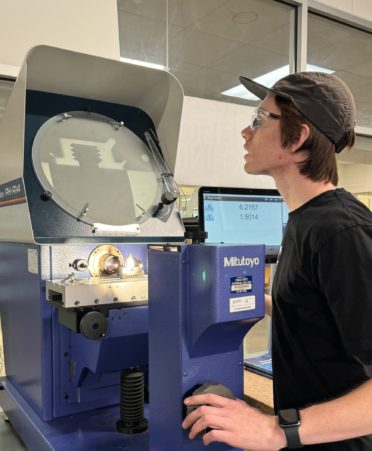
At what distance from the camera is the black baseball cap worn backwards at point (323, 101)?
0.95 metres

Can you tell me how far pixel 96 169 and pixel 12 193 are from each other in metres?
0.29

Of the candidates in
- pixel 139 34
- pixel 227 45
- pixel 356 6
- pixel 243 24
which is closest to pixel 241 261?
pixel 139 34

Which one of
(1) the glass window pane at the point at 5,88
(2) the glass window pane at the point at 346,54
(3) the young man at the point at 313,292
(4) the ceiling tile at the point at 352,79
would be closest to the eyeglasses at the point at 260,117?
(3) the young man at the point at 313,292

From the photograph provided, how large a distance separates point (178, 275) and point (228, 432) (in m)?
0.30

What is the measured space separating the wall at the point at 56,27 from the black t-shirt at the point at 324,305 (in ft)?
3.95

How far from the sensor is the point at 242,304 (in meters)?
0.81

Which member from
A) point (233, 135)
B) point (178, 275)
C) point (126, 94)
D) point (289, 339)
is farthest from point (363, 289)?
point (233, 135)

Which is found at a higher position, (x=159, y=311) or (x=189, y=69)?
(x=189, y=69)

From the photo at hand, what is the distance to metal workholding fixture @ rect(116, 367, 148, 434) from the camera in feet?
3.75

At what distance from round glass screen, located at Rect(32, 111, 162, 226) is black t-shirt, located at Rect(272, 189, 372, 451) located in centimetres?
68

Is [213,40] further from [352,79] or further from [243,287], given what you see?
[243,287]

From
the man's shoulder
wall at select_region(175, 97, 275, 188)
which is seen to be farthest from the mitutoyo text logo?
wall at select_region(175, 97, 275, 188)

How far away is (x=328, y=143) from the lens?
0.97 metres

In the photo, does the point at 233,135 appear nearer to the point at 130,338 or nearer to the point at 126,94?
the point at 126,94
